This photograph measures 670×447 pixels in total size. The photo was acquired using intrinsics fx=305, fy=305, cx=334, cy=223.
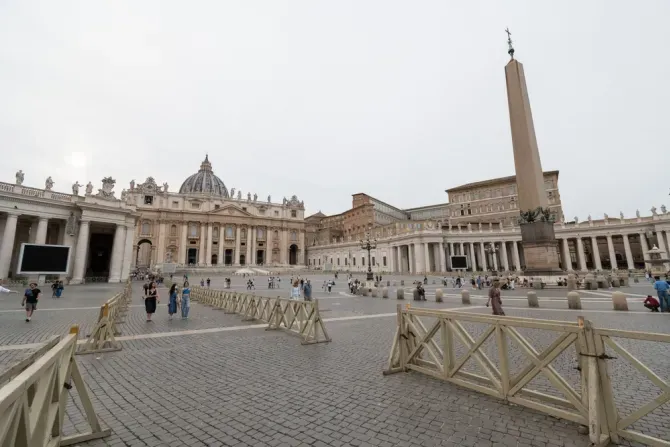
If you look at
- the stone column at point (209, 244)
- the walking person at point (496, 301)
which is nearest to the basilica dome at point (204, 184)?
the stone column at point (209, 244)

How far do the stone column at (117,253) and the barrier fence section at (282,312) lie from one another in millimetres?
26596

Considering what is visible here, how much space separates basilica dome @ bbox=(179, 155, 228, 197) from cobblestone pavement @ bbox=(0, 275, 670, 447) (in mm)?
85432

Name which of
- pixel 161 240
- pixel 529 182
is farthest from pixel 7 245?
pixel 529 182

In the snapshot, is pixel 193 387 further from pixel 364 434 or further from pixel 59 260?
pixel 59 260

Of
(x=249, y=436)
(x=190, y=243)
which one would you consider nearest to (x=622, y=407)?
(x=249, y=436)

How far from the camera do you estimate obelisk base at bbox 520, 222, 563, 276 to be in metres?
21.9

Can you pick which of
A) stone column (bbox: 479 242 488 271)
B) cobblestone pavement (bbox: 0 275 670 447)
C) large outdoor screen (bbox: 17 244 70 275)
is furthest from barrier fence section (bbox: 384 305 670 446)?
stone column (bbox: 479 242 488 271)

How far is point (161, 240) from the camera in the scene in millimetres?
67625

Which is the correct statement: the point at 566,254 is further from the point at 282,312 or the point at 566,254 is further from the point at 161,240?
the point at 161,240

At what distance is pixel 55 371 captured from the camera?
2.91 m

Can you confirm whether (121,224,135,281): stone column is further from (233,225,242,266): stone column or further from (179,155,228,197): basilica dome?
(179,155,228,197): basilica dome

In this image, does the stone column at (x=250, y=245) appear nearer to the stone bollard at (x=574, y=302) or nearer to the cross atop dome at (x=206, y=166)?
the cross atop dome at (x=206, y=166)

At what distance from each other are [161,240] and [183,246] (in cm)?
462

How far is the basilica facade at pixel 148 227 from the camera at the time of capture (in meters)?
29.5
